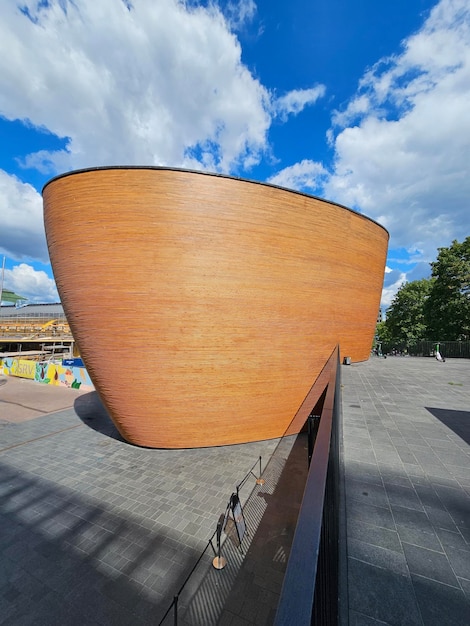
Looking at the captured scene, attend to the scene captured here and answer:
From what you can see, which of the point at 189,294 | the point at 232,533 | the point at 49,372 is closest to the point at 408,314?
the point at 189,294

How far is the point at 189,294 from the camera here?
7691 mm

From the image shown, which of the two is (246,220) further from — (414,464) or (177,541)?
(177,541)

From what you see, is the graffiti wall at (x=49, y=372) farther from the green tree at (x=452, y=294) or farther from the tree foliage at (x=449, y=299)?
the green tree at (x=452, y=294)

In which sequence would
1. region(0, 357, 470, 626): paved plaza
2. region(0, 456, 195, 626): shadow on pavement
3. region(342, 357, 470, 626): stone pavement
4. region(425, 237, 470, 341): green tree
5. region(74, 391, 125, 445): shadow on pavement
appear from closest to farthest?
region(342, 357, 470, 626): stone pavement
region(0, 357, 470, 626): paved plaza
region(0, 456, 195, 626): shadow on pavement
region(74, 391, 125, 445): shadow on pavement
region(425, 237, 470, 341): green tree

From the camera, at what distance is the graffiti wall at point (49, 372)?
18.6 m

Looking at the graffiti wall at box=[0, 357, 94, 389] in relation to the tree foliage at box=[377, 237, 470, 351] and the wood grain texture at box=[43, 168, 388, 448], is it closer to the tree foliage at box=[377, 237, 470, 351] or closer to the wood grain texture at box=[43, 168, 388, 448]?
the wood grain texture at box=[43, 168, 388, 448]

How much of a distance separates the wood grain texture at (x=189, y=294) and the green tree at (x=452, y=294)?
1809cm

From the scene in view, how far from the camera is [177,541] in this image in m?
5.18

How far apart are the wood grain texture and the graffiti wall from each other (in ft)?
38.1

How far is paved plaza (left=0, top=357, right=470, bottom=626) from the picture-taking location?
83.7 inches

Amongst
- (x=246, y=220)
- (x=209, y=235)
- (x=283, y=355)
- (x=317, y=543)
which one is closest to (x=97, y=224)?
(x=209, y=235)

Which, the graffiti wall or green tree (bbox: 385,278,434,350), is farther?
green tree (bbox: 385,278,434,350)

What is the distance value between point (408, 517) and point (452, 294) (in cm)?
2460

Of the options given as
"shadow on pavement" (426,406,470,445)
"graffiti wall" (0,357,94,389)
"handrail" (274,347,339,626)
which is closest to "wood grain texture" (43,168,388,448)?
"shadow on pavement" (426,406,470,445)
